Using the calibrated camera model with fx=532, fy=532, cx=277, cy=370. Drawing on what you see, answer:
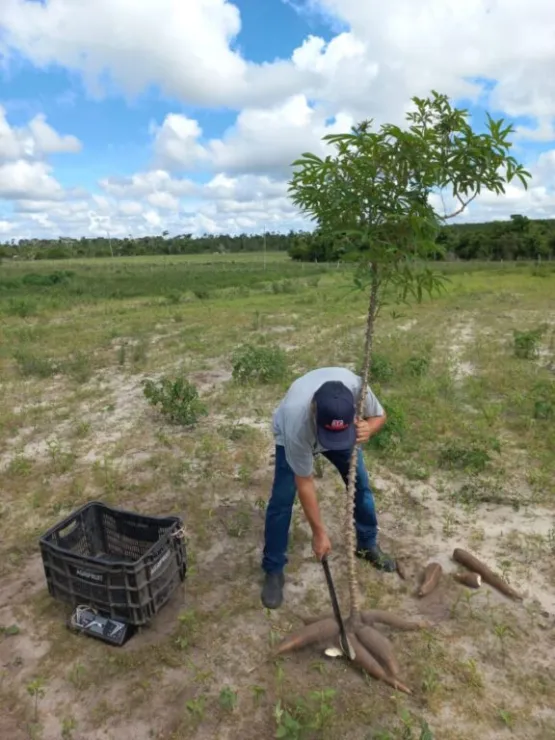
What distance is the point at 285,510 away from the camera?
3.19 m

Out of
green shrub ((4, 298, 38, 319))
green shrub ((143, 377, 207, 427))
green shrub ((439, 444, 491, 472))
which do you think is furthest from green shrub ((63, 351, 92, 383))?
green shrub ((4, 298, 38, 319))

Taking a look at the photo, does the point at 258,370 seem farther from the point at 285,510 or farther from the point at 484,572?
the point at 484,572

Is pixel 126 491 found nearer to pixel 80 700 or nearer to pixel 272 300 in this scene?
pixel 80 700

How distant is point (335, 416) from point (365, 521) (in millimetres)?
1175

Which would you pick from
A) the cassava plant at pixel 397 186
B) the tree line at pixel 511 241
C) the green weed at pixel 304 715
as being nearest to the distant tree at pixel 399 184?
the cassava plant at pixel 397 186

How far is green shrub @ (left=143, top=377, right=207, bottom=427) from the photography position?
596 cm

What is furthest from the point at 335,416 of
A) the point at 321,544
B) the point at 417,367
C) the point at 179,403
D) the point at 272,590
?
the point at 417,367

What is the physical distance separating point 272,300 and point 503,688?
15.9m

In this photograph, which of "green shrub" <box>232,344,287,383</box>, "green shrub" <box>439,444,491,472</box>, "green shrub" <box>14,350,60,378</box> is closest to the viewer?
"green shrub" <box>439,444,491,472</box>

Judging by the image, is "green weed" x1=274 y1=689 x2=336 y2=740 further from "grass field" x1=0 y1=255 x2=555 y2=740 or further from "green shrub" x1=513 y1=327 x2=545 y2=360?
"green shrub" x1=513 y1=327 x2=545 y2=360

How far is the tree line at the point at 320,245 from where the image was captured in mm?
2552

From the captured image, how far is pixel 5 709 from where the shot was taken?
2.52 m

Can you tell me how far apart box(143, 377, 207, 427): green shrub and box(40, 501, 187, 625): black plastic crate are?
97.4 inches

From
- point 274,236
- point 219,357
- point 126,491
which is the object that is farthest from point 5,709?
point 274,236
